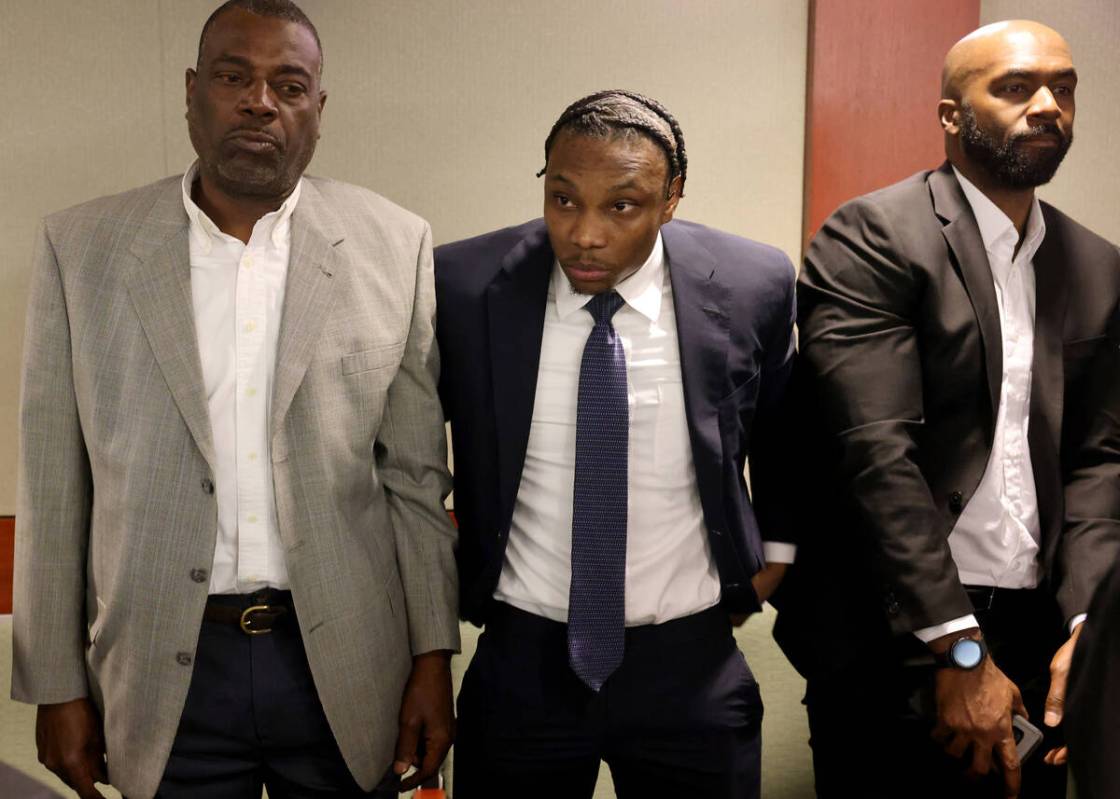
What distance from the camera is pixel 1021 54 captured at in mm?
2066

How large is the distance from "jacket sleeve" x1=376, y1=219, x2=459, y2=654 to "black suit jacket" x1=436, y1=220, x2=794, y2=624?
0.05 metres

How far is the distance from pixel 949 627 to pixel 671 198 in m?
0.83

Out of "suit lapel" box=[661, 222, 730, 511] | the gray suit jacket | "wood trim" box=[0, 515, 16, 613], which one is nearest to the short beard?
"suit lapel" box=[661, 222, 730, 511]

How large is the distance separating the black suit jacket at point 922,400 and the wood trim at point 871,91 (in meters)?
0.70

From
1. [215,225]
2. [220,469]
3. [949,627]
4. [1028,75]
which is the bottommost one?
[949,627]

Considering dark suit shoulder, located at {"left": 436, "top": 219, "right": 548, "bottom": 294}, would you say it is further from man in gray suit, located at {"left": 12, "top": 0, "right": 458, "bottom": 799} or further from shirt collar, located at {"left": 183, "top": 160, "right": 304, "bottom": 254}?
shirt collar, located at {"left": 183, "top": 160, "right": 304, "bottom": 254}

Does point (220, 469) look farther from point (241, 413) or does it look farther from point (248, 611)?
point (248, 611)

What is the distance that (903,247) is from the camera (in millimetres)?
2043

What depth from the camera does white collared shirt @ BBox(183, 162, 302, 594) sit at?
1828mm

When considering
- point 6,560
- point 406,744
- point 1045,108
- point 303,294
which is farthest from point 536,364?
point 6,560

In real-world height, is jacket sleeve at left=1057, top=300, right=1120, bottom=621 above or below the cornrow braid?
below

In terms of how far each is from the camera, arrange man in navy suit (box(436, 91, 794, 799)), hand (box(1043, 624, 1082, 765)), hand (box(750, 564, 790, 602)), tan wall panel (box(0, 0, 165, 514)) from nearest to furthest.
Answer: man in navy suit (box(436, 91, 794, 799))
hand (box(1043, 624, 1082, 765))
hand (box(750, 564, 790, 602))
tan wall panel (box(0, 0, 165, 514))

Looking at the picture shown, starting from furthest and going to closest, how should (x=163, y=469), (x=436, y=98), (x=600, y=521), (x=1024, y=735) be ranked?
(x=436, y=98), (x=1024, y=735), (x=600, y=521), (x=163, y=469)

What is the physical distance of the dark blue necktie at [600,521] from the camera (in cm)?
188
